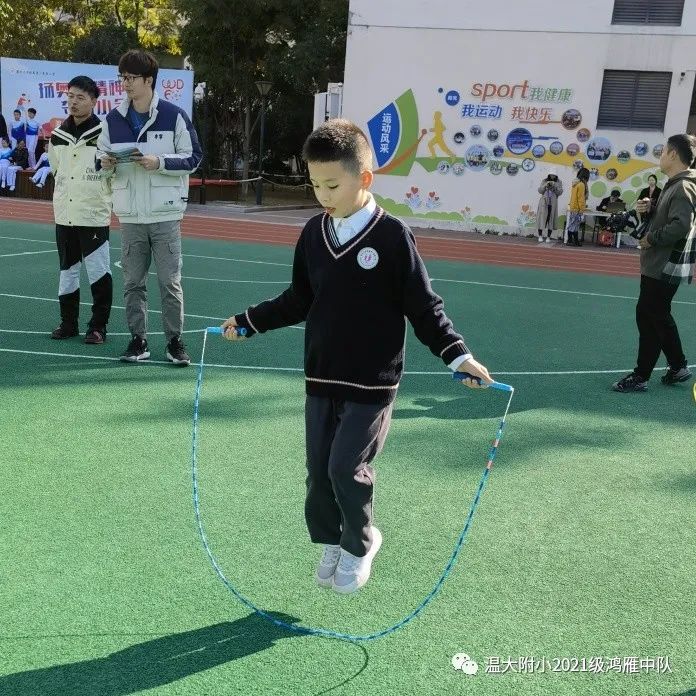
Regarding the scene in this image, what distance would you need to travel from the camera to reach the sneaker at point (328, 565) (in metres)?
3.39

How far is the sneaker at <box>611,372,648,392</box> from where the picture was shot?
269 inches

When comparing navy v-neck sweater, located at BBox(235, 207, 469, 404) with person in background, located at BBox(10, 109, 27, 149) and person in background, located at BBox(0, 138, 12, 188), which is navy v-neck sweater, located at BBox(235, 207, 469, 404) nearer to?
person in background, located at BBox(0, 138, 12, 188)

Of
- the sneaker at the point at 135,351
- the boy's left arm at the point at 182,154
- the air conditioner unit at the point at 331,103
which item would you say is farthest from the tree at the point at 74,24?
the sneaker at the point at 135,351

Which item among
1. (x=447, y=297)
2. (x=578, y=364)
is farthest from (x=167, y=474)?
(x=447, y=297)

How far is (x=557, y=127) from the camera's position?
20875 millimetres

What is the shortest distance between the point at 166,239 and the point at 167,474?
258cm

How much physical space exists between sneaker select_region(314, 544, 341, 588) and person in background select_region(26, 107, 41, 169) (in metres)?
24.5

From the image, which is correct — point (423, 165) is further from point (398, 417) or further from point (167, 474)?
point (167, 474)

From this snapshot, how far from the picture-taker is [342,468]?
314 centimetres

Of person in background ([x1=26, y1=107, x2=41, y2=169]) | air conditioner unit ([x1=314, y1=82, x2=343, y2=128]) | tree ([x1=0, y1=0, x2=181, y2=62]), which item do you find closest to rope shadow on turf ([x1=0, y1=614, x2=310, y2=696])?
air conditioner unit ([x1=314, y1=82, x2=343, y2=128])

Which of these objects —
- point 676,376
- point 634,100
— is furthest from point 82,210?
point 634,100

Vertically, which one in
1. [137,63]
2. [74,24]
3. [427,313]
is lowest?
[427,313]

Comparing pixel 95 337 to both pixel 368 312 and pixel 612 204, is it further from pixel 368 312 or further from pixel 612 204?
pixel 612 204

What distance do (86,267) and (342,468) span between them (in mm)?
4870
